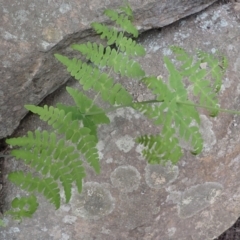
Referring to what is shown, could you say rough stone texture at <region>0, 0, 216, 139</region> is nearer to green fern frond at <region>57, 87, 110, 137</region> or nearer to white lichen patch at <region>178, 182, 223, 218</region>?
green fern frond at <region>57, 87, 110, 137</region>

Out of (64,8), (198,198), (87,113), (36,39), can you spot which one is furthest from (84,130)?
(198,198)

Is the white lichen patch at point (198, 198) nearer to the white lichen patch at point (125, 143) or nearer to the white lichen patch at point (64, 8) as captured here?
the white lichen patch at point (125, 143)

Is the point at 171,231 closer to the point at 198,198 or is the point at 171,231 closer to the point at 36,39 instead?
the point at 198,198

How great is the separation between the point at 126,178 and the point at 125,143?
24 centimetres

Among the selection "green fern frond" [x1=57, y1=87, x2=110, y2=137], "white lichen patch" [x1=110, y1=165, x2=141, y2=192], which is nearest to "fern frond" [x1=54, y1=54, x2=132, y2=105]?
"green fern frond" [x1=57, y1=87, x2=110, y2=137]

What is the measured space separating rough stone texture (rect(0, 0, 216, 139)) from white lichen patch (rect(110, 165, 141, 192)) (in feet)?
2.30

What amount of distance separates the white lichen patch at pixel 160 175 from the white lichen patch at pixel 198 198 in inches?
6.5

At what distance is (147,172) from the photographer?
101 inches

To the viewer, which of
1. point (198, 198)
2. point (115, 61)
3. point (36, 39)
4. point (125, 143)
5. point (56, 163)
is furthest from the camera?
point (198, 198)

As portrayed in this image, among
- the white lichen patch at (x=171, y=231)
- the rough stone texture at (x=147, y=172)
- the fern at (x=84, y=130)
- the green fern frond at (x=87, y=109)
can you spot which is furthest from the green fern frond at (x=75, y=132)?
the white lichen patch at (x=171, y=231)

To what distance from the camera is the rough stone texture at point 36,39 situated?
2.13 metres

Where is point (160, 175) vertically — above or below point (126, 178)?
above

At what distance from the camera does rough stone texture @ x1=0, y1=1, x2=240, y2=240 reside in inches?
99.1

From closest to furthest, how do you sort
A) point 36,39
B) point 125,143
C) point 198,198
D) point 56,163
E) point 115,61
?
point 56,163 → point 115,61 → point 36,39 → point 125,143 → point 198,198
